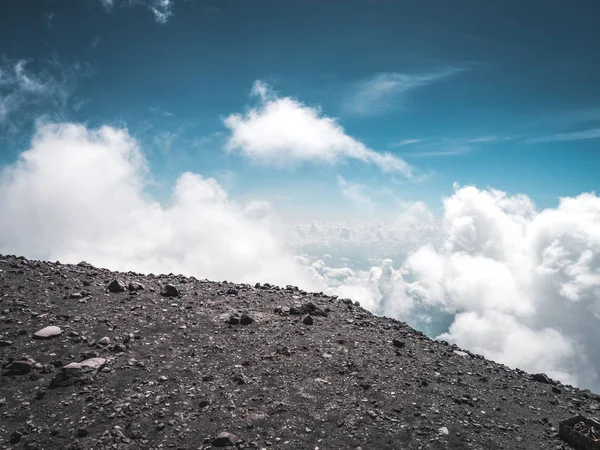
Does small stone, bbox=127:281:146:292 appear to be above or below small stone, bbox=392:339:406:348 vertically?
above

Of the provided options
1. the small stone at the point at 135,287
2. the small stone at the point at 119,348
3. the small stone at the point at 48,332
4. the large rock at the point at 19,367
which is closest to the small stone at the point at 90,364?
the small stone at the point at 119,348

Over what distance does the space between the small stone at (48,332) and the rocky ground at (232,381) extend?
0.14 ft

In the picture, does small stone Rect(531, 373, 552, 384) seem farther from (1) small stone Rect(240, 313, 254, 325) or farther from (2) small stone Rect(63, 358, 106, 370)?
(2) small stone Rect(63, 358, 106, 370)

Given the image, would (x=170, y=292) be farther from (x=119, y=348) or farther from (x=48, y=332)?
(x=48, y=332)

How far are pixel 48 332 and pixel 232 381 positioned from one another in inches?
290

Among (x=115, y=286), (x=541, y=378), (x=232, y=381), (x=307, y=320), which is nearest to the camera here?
(x=232, y=381)

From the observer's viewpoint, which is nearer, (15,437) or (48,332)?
(15,437)

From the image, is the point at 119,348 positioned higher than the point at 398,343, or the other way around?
the point at 398,343

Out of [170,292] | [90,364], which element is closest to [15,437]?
[90,364]

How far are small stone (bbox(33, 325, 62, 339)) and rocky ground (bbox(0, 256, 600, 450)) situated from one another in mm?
43

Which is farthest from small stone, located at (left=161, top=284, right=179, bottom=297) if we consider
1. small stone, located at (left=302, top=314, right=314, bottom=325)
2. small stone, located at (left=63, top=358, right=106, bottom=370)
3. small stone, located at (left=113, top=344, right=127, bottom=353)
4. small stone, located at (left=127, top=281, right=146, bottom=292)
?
small stone, located at (left=302, top=314, right=314, bottom=325)

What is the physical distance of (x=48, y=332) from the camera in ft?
38.8

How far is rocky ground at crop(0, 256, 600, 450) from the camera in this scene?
8.59 metres

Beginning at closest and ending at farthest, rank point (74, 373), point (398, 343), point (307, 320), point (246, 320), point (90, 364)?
point (74, 373)
point (90, 364)
point (398, 343)
point (246, 320)
point (307, 320)
